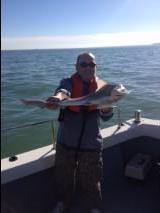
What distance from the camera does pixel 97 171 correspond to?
3.28 metres

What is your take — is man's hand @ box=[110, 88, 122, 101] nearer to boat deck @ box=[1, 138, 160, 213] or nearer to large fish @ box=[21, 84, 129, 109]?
large fish @ box=[21, 84, 129, 109]

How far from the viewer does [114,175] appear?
4129 millimetres

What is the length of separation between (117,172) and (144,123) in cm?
64

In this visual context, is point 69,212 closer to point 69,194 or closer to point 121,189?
point 69,194

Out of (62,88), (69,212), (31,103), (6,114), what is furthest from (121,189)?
(6,114)

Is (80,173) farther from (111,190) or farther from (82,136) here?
(111,190)

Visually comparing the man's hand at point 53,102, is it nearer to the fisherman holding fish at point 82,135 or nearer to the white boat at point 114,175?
the fisherman holding fish at point 82,135

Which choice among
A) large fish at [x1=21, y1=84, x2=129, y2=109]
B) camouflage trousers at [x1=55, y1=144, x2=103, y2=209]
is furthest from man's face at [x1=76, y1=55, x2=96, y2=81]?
camouflage trousers at [x1=55, y1=144, x2=103, y2=209]

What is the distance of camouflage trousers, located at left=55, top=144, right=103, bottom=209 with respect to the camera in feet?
10.6

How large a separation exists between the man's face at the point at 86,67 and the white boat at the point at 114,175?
0.85 meters

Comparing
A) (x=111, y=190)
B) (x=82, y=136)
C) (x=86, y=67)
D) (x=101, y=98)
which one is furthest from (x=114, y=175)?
(x=101, y=98)

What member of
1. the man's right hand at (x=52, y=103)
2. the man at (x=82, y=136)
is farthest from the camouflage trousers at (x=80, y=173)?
the man's right hand at (x=52, y=103)

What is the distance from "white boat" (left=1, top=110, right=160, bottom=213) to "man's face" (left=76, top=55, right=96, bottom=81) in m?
0.85

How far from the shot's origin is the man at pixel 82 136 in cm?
314
